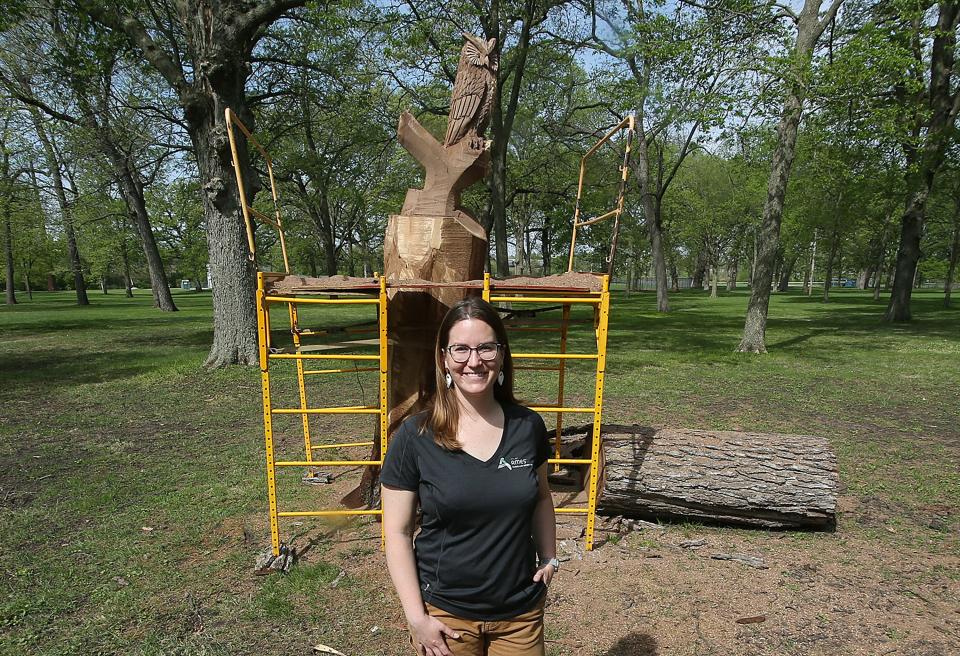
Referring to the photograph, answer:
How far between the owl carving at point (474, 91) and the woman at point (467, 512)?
2.91 m

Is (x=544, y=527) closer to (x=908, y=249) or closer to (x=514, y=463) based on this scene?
(x=514, y=463)

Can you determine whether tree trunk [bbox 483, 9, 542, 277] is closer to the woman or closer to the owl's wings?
the owl's wings

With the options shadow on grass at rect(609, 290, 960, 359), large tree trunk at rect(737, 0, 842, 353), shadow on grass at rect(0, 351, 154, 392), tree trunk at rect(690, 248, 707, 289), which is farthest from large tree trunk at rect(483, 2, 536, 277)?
tree trunk at rect(690, 248, 707, 289)

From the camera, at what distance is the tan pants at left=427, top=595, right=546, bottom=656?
1783 mm

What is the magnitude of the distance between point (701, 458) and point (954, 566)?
1.75 meters

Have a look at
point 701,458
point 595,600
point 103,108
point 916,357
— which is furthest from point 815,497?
point 103,108

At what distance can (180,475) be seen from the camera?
5.66 meters

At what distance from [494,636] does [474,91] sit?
3.78 metres

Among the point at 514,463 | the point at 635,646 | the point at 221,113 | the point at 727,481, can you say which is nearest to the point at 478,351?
the point at 514,463

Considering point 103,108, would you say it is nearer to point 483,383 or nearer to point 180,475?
point 180,475

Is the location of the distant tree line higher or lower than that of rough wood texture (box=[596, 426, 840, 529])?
higher

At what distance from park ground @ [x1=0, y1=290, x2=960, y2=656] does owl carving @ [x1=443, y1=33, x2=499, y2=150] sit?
10.6 feet

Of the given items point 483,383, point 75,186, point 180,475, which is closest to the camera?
point 483,383

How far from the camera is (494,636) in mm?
1812
